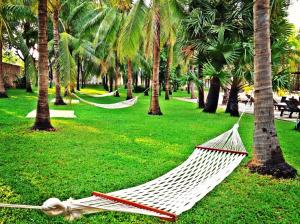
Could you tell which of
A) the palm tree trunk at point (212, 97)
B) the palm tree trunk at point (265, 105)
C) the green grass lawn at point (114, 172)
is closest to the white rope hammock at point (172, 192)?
the green grass lawn at point (114, 172)

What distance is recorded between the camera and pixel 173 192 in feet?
11.6

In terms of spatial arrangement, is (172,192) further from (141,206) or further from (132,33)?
(132,33)

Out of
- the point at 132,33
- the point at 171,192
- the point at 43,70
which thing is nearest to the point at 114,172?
the point at 171,192

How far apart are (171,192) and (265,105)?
207 cm

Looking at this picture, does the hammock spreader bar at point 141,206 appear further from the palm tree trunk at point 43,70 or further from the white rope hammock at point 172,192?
the palm tree trunk at point 43,70

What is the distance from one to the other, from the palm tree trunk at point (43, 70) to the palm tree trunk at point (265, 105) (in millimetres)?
4763

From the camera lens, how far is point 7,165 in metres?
4.79

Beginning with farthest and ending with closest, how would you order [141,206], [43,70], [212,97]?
[212,97] → [43,70] → [141,206]

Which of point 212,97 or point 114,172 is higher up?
point 212,97

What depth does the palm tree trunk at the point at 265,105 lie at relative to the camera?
4.69m

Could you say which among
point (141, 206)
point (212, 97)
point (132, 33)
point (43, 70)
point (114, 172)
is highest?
point (132, 33)

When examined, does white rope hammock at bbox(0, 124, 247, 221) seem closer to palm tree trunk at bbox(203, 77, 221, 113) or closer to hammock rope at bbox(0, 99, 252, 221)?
hammock rope at bbox(0, 99, 252, 221)

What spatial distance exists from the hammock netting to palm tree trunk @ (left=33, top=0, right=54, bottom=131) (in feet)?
13.0

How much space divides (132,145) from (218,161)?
2225 mm
